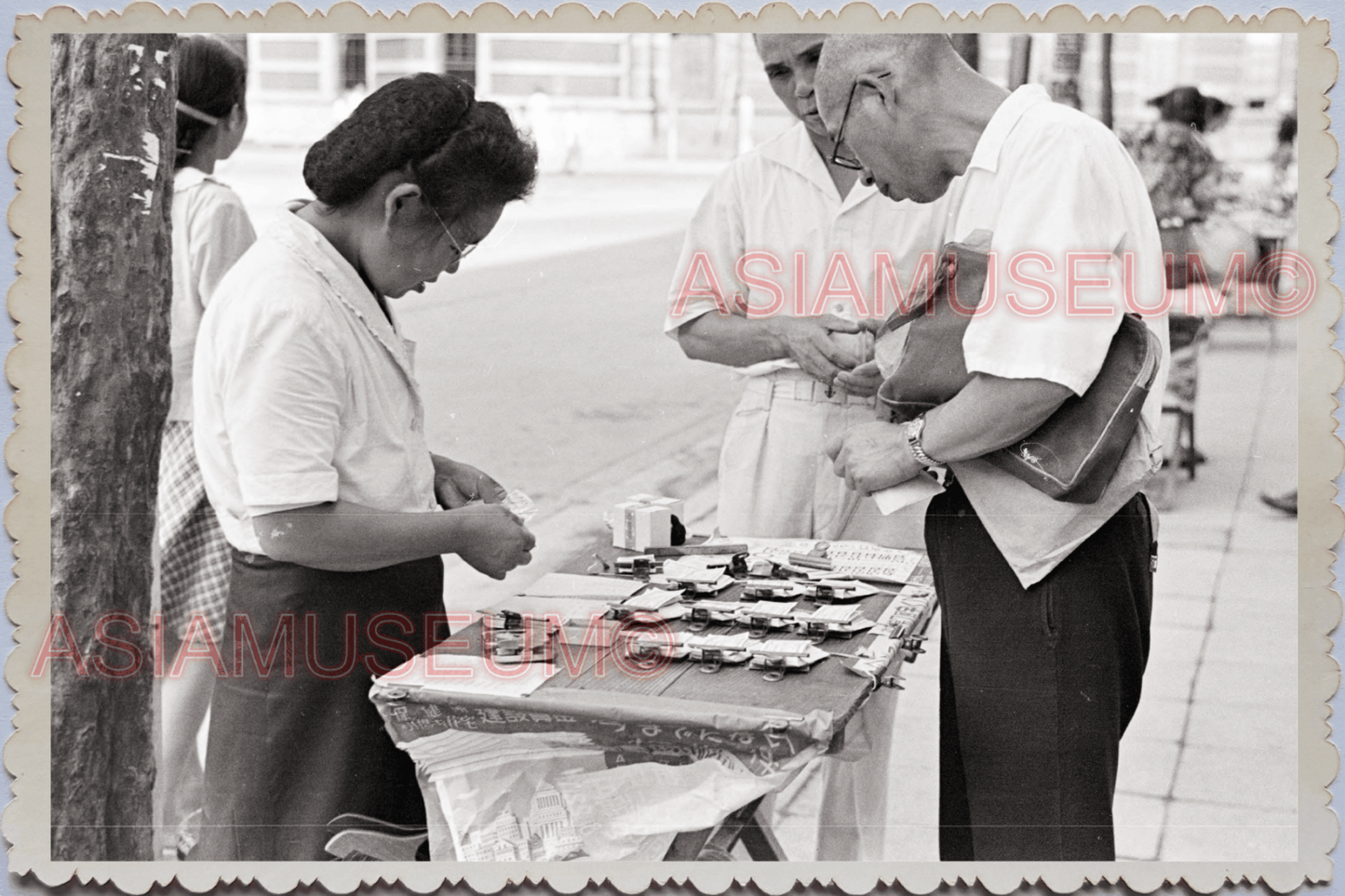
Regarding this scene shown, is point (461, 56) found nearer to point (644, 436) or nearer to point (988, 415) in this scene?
point (644, 436)

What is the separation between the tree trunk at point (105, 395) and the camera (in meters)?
2.58

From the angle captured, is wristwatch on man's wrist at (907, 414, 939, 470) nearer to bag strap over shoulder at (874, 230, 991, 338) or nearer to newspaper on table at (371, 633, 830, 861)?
bag strap over shoulder at (874, 230, 991, 338)

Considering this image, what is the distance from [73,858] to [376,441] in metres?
1.07

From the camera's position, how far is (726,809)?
2.19 metres

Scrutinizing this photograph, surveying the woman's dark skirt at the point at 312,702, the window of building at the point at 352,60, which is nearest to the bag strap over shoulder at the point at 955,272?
the woman's dark skirt at the point at 312,702

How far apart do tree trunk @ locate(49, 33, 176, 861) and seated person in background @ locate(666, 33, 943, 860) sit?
1.00m

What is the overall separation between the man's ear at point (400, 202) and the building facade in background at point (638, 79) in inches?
9.5

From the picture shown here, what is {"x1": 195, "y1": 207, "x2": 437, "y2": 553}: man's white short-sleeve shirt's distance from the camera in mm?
2314

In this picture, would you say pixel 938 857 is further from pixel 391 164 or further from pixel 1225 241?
pixel 391 164

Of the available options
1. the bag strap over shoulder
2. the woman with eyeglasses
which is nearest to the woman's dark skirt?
the woman with eyeglasses

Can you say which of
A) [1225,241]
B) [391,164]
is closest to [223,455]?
[391,164]

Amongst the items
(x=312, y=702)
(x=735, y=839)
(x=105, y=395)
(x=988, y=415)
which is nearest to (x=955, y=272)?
(x=988, y=415)

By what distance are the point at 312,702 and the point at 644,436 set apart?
78 centimetres

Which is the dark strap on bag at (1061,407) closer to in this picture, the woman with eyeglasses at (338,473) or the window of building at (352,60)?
the woman with eyeglasses at (338,473)
